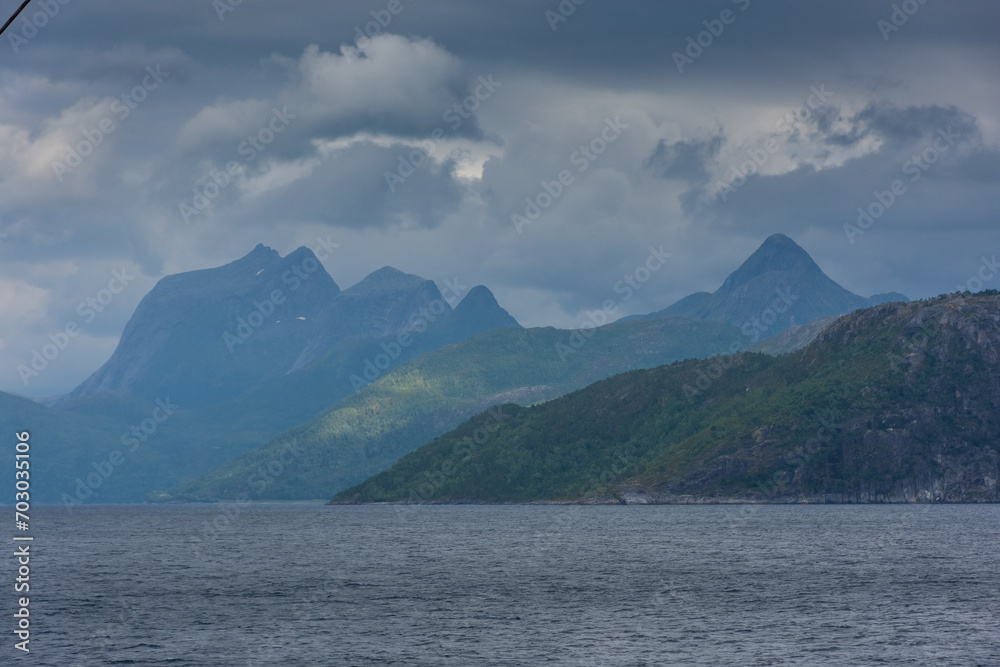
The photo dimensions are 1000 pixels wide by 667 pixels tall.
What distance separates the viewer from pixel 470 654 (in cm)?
9300

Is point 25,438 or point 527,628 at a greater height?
point 25,438

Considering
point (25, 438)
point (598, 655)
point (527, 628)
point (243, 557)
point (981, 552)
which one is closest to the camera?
point (598, 655)

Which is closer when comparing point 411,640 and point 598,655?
point 598,655

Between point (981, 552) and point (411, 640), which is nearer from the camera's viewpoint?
point (411, 640)

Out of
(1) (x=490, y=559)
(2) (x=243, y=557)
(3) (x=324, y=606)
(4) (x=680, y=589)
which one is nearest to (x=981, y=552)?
(4) (x=680, y=589)

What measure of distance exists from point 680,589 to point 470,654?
1948 inches

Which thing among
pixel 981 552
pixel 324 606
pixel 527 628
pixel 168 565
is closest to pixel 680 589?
pixel 527 628

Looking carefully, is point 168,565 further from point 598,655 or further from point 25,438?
point 598,655

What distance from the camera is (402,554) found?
197125 millimetres

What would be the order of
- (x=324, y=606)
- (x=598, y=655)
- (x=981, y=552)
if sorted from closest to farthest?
(x=598, y=655)
(x=324, y=606)
(x=981, y=552)

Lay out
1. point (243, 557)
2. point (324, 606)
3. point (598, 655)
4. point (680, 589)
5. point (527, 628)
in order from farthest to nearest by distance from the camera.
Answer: point (243, 557)
point (680, 589)
point (324, 606)
point (527, 628)
point (598, 655)

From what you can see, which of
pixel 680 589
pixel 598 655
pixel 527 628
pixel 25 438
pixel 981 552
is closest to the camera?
pixel 598 655

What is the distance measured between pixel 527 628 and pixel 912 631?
121ft

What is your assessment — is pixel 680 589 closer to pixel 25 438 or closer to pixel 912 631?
pixel 912 631
